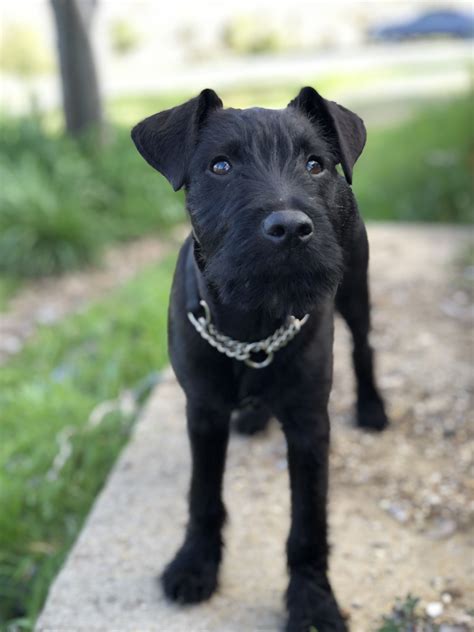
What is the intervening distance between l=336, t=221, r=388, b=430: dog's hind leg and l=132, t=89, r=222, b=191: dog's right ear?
0.67 m

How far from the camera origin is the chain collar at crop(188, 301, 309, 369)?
255cm

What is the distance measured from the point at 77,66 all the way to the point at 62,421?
194 inches

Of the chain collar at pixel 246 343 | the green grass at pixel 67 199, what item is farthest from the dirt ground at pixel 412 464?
the green grass at pixel 67 199

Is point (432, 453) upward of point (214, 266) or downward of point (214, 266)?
downward

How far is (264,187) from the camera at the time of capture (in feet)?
7.04

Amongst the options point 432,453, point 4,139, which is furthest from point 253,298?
point 4,139

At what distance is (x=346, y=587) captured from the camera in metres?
3.08

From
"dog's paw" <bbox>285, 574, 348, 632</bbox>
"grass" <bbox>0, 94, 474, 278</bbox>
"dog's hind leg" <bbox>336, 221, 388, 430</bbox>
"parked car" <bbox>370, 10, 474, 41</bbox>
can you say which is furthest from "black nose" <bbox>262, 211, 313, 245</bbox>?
"parked car" <bbox>370, 10, 474, 41</bbox>

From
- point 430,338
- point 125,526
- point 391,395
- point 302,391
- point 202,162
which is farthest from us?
point 430,338

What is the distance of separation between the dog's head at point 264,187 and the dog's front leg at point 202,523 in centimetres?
70

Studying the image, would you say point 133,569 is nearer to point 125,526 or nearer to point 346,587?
point 125,526

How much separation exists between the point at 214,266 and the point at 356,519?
→ 1.70 m

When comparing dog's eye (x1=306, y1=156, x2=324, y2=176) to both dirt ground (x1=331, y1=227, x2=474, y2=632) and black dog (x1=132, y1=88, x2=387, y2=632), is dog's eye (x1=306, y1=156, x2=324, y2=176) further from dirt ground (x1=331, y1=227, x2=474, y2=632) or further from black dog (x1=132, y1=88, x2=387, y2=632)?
dirt ground (x1=331, y1=227, x2=474, y2=632)

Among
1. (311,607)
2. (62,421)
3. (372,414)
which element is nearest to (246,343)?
(311,607)
